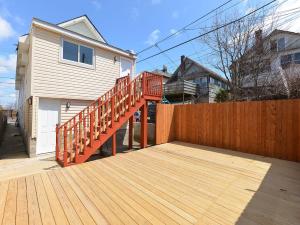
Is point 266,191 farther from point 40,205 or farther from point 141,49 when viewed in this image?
point 141,49

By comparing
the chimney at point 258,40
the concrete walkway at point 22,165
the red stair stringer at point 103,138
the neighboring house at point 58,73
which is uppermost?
the chimney at point 258,40

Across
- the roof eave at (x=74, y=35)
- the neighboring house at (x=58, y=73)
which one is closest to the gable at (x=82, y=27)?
the neighboring house at (x=58, y=73)

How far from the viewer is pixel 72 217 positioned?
96.1 inches

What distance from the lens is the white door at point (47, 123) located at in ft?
22.7

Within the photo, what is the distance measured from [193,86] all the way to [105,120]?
11948mm

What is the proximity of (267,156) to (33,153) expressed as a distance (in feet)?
26.7

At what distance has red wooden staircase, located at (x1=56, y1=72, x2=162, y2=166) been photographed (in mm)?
5132

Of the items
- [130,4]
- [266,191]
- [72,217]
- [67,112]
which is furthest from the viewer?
[130,4]

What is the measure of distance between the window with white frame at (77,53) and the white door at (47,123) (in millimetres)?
2032

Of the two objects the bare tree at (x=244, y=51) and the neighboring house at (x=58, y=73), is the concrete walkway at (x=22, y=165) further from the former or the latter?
the bare tree at (x=244, y=51)

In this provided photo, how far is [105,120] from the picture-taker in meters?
6.13

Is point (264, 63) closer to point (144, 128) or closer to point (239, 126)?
point (239, 126)

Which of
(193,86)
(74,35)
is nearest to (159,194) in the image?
(74,35)

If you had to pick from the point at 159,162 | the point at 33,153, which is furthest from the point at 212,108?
the point at 33,153
